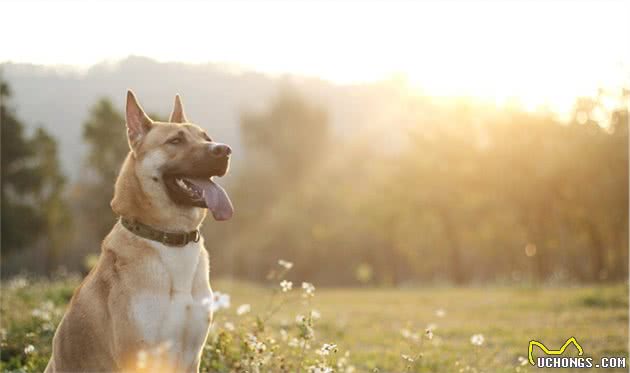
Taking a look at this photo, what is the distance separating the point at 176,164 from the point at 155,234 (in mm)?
628

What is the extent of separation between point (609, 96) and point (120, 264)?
32682 mm

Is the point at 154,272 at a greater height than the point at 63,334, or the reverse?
the point at 154,272

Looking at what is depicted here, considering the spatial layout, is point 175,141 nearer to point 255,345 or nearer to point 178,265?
point 178,265

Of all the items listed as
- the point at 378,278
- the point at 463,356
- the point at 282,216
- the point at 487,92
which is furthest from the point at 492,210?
the point at 463,356

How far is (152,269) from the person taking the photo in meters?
5.29

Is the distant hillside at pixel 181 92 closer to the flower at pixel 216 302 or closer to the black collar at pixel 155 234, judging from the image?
the black collar at pixel 155 234

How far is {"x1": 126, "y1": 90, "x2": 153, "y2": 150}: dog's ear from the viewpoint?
586cm

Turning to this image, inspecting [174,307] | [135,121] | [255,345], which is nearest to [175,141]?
[135,121]

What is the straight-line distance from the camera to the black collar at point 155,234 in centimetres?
543

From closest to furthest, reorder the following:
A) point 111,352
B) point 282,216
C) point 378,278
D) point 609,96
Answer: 1. point 111,352
2. point 609,96
3. point 282,216
4. point 378,278

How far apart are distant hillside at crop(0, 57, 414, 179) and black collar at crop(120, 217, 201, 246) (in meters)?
27.5

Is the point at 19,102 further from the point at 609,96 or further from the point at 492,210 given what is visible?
the point at 609,96

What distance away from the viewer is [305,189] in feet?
195

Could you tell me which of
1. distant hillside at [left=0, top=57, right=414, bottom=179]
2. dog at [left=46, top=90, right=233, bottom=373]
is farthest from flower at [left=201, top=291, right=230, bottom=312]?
distant hillside at [left=0, top=57, right=414, bottom=179]
